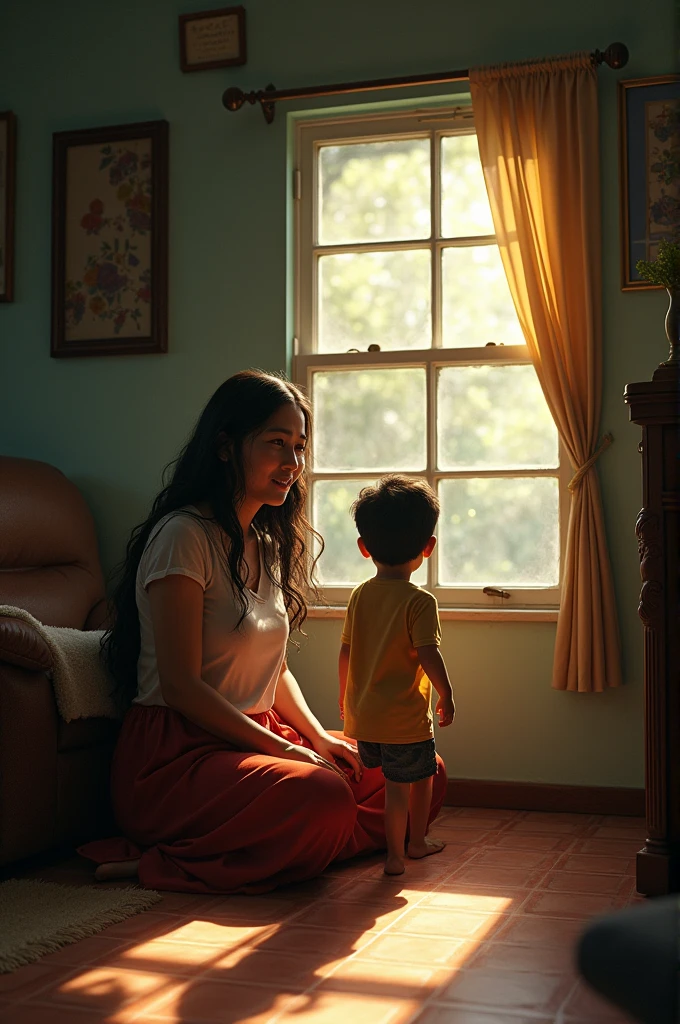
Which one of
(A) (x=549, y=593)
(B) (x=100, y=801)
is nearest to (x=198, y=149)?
(A) (x=549, y=593)

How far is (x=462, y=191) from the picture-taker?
3.66 meters

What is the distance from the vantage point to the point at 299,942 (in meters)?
2.08

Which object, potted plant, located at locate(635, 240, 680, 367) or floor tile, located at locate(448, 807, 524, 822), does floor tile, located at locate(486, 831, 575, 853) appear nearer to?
floor tile, located at locate(448, 807, 524, 822)

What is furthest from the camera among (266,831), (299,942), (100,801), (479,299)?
(479,299)

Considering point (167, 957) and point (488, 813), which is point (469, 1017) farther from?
point (488, 813)

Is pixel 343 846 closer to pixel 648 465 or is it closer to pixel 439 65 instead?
pixel 648 465

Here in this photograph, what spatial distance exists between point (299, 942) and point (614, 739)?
1602mm

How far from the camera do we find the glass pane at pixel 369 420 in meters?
3.68

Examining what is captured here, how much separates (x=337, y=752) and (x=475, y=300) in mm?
1598

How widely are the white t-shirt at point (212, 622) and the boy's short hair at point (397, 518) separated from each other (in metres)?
0.35

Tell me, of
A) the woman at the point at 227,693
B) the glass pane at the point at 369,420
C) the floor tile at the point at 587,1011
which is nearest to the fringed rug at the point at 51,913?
the woman at the point at 227,693

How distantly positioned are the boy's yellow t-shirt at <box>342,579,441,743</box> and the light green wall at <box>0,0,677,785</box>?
2.86 feet

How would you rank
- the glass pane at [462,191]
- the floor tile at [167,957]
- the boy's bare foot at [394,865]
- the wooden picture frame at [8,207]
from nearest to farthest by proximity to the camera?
the floor tile at [167,957]
the boy's bare foot at [394,865]
the glass pane at [462,191]
the wooden picture frame at [8,207]

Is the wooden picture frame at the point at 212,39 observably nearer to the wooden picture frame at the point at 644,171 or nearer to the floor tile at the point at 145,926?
the wooden picture frame at the point at 644,171
